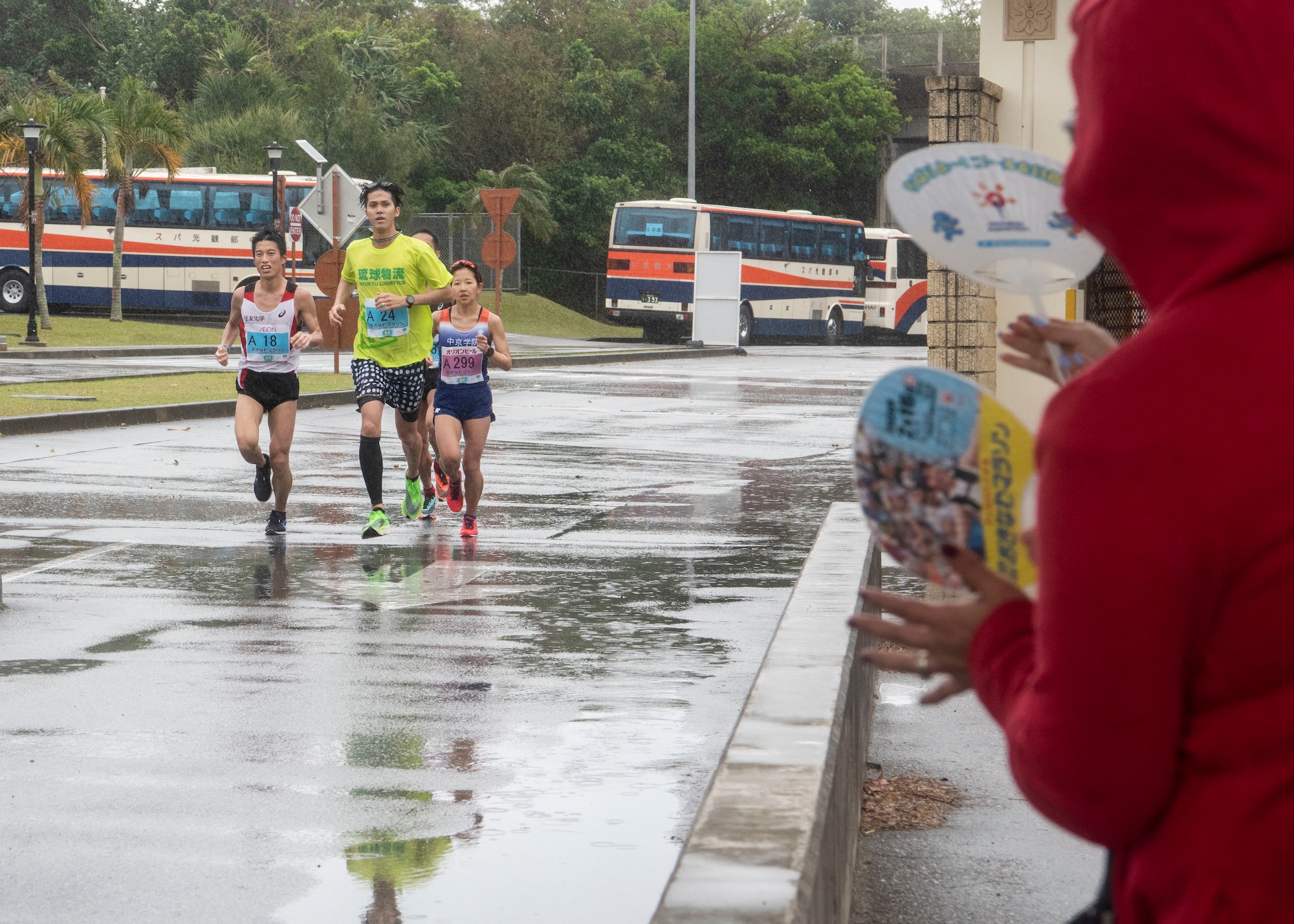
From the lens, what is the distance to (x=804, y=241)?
47.4 m

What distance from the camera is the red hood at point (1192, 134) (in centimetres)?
139

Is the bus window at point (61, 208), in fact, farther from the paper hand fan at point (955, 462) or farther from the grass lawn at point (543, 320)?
the paper hand fan at point (955, 462)

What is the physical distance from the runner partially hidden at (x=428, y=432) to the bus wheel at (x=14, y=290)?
31.4m

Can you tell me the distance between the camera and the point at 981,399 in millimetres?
1754

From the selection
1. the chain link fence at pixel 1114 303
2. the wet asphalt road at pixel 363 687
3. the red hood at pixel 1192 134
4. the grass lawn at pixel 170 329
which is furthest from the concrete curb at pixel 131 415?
the red hood at pixel 1192 134

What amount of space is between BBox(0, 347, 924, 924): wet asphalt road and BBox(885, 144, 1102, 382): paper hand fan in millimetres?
2443

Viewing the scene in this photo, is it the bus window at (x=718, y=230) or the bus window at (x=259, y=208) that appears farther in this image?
the bus window at (x=718, y=230)

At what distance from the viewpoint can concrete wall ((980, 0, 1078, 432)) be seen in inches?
322

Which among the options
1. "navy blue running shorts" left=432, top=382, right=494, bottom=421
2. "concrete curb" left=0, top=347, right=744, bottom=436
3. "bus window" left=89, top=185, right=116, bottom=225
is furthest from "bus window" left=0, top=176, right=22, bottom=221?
"navy blue running shorts" left=432, top=382, right=494, bottom=421

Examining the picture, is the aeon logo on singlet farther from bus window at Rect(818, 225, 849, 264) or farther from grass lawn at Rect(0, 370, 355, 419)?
bus window at Rect(818, 225, 849, 264)

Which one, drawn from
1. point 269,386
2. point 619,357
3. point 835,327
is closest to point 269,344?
point 269,386

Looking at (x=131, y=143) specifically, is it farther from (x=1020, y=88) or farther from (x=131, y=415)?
(x=1020, y=88)

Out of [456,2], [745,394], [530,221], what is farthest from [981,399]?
[456,2]

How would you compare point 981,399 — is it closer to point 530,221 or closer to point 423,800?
point 423,800
